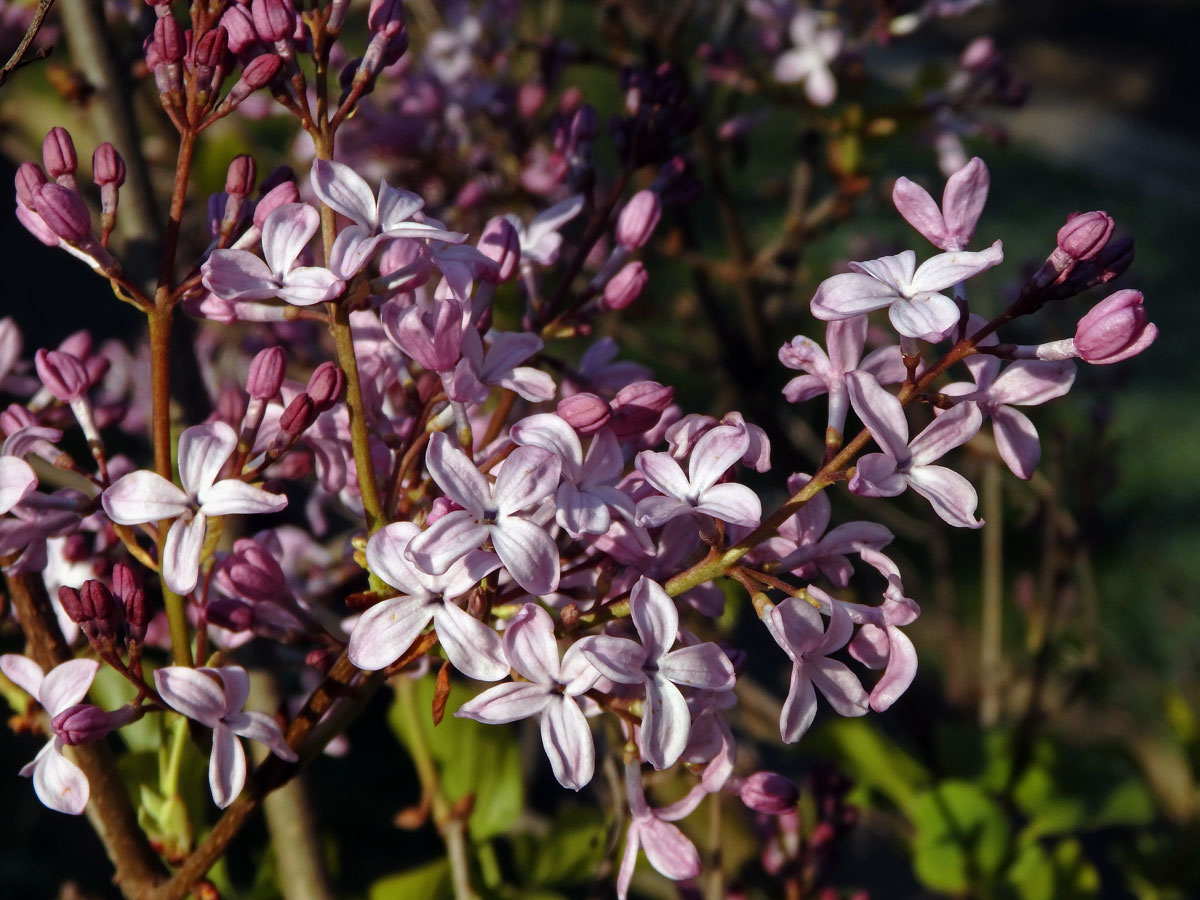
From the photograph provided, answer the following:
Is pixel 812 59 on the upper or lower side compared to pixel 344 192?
lower

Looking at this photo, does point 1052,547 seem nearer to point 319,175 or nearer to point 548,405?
point 548,405

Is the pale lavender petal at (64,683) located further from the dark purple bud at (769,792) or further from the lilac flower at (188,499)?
the dark purple bud at (769,792)

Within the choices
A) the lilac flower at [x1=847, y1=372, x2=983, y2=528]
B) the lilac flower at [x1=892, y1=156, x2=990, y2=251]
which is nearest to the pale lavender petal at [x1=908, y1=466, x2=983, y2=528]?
the lilac flower at [x1=847, y1=372, x2=983, y2=528]

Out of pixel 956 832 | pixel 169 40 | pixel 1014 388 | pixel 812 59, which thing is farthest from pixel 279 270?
pixel 812 59

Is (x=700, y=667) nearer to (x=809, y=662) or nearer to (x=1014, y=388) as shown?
(x=809, y=662)

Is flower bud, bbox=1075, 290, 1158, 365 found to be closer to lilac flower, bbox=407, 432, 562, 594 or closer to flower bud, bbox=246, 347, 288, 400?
lilac flower, bbox=407, 432, 562, 594

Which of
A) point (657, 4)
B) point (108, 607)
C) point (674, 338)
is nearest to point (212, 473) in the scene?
point (108, 607)
